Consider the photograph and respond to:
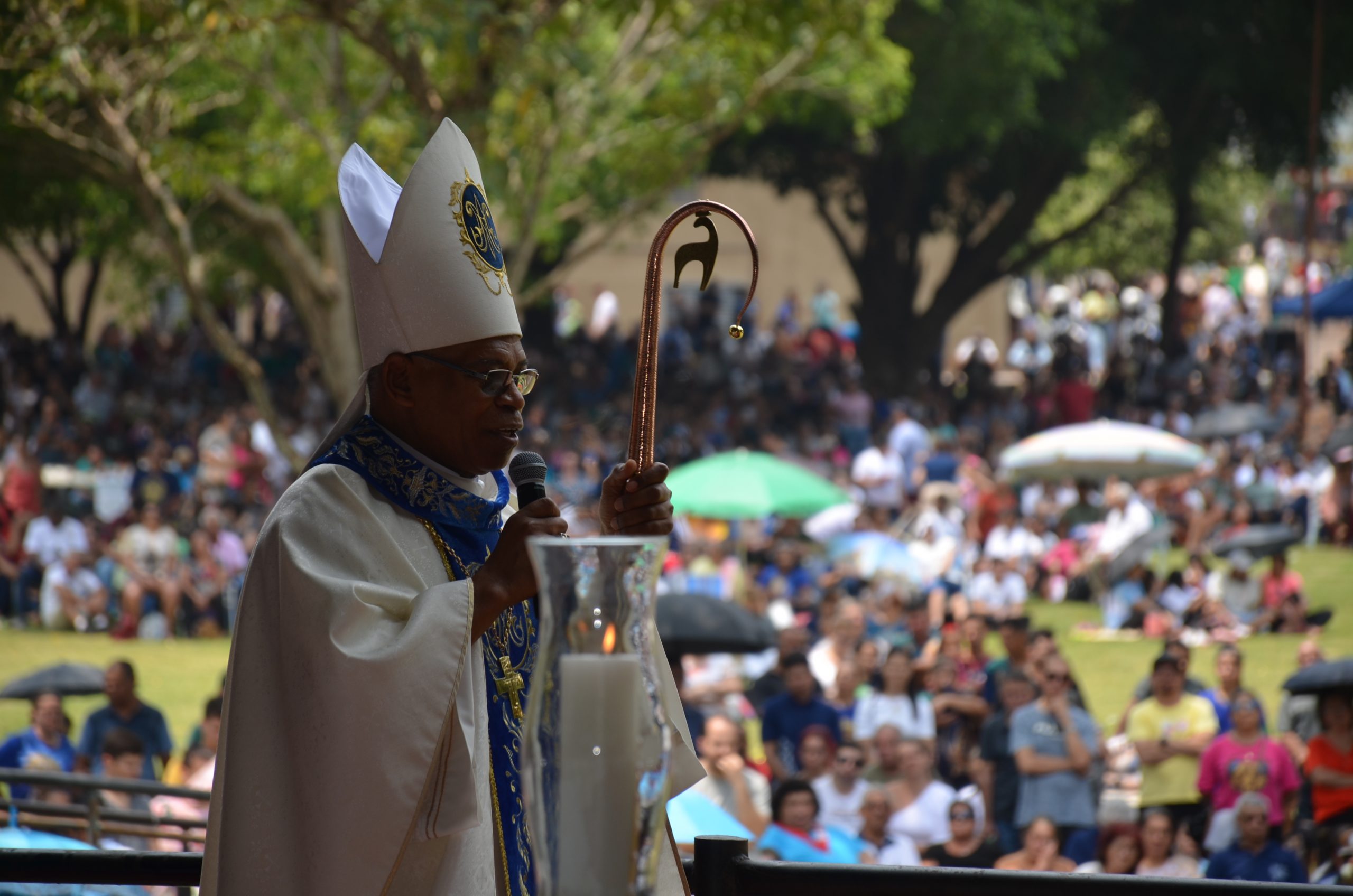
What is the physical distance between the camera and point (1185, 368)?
89.5 ft

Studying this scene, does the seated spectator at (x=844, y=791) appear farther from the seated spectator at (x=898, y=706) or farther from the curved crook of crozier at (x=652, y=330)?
the curved crook of crozier at (x=652, y=330)

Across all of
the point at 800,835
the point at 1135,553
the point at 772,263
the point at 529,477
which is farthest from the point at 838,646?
the point at 772,263

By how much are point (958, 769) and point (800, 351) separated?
1716 centimetres

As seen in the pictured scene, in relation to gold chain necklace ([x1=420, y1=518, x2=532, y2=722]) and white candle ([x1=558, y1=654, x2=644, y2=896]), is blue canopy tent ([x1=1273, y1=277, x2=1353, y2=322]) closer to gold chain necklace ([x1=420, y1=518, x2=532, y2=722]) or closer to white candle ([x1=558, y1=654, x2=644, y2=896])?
gold chain necklace ([x1=420, y1=518, x2=532, y2=722])

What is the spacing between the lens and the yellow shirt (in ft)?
30.5

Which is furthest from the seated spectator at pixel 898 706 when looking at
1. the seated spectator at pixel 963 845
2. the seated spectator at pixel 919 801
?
the seated spectator at pixel 963 845

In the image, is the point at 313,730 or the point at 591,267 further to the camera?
the point at 591,267

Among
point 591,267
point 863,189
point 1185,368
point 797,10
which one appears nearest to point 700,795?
point 797,10

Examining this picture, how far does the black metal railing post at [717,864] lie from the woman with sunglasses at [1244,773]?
6210 millimetres

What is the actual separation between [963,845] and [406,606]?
20.9 feet

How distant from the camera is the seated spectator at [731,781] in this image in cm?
Answer: 828

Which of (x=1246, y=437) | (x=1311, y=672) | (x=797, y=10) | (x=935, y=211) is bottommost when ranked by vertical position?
(x=1311, y=672)

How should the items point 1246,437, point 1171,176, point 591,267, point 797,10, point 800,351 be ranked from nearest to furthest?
point 797,10, point 1246,437, point 1171,176, point 800,351, point 591,267

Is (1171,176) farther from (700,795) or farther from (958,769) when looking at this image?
(700,795)
